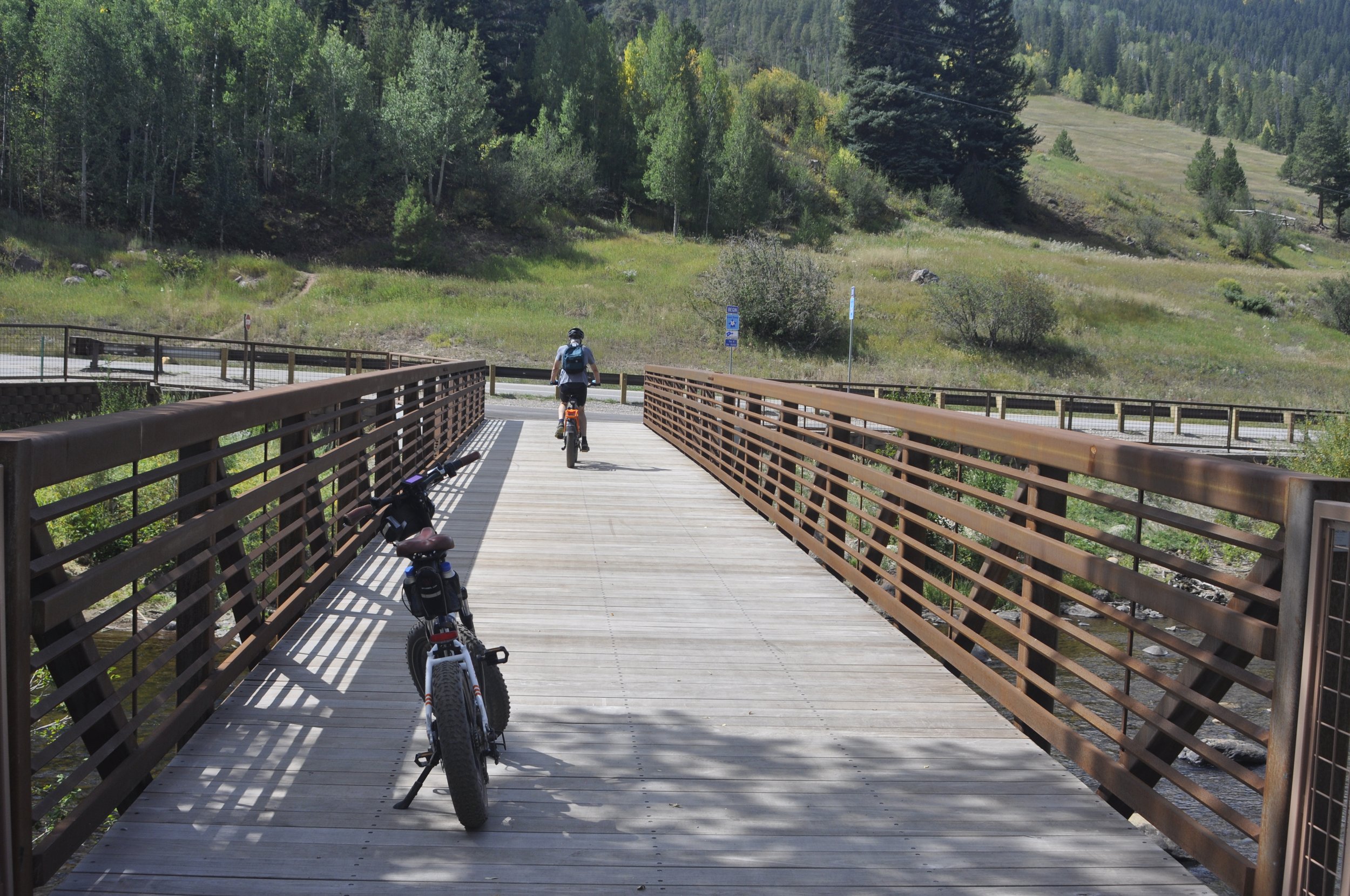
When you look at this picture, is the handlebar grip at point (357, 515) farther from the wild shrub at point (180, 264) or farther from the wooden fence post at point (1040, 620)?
the wild shrub at point (180, 264)

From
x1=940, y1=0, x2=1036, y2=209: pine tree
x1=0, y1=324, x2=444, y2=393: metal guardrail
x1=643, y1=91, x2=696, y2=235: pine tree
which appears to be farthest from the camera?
x1=940, y1=0, x2=1036, y2=209: pine tree

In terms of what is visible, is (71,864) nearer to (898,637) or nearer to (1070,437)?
(898,637)

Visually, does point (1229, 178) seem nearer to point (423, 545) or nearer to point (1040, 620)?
point (1040, 620)

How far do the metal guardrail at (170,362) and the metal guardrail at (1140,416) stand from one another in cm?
1265

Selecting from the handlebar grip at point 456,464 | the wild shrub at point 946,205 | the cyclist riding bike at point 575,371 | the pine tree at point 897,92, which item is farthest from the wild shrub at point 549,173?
the handlebar grip at point 456,464

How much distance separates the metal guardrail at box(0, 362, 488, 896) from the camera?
117 inches

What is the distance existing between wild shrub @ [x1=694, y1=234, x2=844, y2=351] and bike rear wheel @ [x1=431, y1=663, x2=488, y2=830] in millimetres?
47499

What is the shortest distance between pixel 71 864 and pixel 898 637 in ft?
15.6

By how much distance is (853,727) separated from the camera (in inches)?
200

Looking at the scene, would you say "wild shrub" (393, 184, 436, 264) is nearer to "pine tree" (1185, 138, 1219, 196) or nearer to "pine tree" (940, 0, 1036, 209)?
"pine tree" (940, 0, 1036, 209)

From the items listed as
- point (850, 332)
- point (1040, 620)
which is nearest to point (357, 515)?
point (1040, 620)

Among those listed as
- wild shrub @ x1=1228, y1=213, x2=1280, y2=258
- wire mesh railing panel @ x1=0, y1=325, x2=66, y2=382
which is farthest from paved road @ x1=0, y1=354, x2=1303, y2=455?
wild shrub @ x1=1228, y1=213, x2=1280, y2=258

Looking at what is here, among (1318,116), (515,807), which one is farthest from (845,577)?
(1318,116)

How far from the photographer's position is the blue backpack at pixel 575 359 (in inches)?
591
